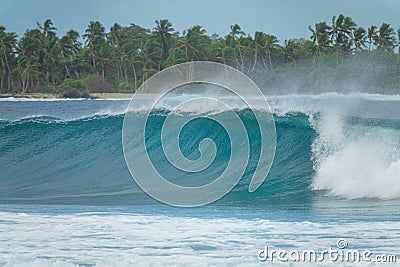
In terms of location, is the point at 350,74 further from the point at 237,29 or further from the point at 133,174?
the point at 133,174

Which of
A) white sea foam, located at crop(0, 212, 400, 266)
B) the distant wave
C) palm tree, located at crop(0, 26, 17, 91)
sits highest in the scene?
palm tree, located at crop(0, 26, 17, 91)

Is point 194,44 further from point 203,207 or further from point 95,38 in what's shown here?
point 203,207

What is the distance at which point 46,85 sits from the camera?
192ft

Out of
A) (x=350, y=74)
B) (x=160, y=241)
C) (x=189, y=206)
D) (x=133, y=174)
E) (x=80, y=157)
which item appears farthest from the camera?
(x=350, y=74)

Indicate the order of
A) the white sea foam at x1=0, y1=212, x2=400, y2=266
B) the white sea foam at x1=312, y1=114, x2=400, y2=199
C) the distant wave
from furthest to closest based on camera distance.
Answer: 1. the distant wave
2. the white sea foam at x1=312, y1=114, x2=400, y2=199
3. the white sea foam at x1=0, y1=212, x2=400, y2=266

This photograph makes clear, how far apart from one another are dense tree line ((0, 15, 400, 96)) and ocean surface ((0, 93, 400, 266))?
4141cm

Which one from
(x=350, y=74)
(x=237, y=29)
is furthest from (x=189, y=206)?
(x=237, y=29)

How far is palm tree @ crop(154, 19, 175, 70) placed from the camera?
59.1 m

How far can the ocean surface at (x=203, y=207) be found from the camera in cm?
655

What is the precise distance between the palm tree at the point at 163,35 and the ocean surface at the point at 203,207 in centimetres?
4299

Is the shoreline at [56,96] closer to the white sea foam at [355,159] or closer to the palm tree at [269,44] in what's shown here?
the palm tree at [269,44]

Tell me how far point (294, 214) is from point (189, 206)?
1.63 m

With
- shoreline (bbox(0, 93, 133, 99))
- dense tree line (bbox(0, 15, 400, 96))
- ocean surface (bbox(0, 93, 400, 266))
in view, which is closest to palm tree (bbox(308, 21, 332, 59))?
dense tree line (bbox(0, 15, 400, 96))

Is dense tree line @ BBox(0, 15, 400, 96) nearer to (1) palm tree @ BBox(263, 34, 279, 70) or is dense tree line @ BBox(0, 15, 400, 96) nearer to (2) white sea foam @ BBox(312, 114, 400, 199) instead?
(1) palm tree @ BBox(263, 34, 279, 70)
